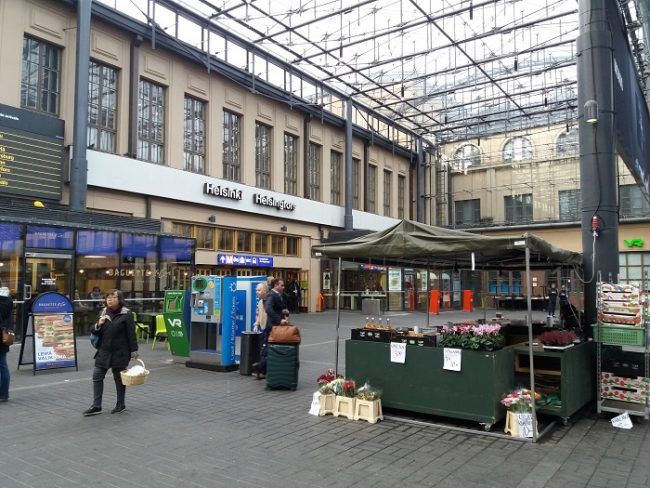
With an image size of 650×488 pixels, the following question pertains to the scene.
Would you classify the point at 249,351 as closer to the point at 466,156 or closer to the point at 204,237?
the point at 204,237

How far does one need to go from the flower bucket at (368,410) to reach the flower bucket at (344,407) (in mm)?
56

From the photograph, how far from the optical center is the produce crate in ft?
23.2

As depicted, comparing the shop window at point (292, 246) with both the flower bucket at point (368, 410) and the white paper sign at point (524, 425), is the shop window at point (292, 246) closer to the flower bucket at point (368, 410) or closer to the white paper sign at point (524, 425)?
the flower bucket at point (368, 410)

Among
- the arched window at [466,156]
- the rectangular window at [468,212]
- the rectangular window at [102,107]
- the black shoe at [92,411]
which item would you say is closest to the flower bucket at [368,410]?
the black shoe at [92,411]

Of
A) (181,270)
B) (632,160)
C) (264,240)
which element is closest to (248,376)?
(632,160)

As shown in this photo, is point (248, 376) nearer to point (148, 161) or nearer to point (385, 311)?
point (148, 161)

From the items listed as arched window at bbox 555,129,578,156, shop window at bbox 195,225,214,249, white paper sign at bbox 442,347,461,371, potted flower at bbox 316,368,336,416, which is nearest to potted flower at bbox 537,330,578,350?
white paper sign at bbox 442,347,461,371

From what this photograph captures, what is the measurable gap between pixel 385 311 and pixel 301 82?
12668 millimetres

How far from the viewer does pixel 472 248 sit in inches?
263

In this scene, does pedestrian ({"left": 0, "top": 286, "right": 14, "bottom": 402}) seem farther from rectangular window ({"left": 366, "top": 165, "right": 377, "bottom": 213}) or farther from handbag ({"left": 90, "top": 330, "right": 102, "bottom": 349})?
rectangular window ({"left": 366, "top": 165, "right": 377, "bottom": 213})

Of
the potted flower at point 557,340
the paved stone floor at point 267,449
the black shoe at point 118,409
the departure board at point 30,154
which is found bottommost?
the paved stone floor at point 267,449

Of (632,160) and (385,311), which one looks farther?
(385,311)

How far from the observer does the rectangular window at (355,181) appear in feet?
110

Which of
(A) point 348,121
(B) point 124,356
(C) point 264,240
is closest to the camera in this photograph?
(B) point 124,356
